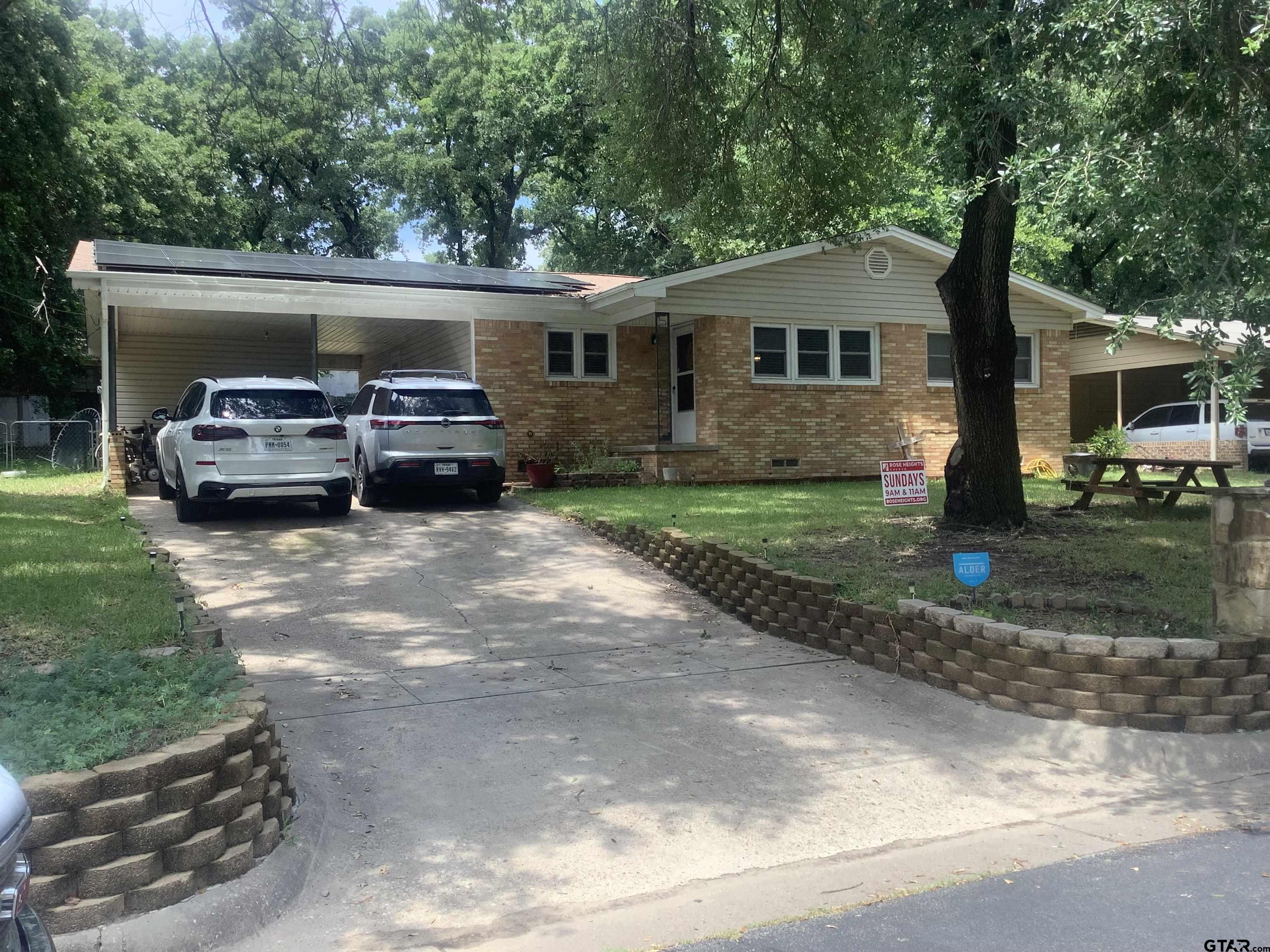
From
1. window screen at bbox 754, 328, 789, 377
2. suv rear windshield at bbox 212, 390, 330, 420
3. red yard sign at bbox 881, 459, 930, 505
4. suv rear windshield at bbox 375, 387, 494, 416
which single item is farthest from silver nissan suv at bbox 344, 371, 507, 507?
red yard sign at bbox 881, 459, 930, 505

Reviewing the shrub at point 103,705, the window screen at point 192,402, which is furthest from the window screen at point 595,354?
the shrub at point 103,705

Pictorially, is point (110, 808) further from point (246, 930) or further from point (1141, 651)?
point (1141, 651)

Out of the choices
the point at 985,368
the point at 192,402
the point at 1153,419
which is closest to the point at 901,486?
the point at 985,368

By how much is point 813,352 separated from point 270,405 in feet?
34.0

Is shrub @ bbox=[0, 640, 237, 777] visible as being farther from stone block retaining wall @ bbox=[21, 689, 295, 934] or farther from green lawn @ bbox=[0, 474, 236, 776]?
stone block retaining wall @ bbox=[21, 689, 295, 934]

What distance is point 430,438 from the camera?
43.6 ft

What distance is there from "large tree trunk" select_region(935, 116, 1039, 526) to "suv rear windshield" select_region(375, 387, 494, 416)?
6.38m

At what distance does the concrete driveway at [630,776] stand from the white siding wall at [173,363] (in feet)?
49.5

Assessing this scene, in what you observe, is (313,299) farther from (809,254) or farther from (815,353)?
(815,353)

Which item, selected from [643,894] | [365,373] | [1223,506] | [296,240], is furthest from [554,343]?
[296,240]

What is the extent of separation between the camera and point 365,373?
25688mm

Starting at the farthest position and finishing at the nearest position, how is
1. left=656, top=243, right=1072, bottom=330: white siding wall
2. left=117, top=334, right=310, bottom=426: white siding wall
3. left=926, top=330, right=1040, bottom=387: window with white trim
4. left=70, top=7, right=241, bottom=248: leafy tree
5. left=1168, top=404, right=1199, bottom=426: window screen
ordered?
left=70, top=7, right=241, bottom=248: leafy tree
left=1168, top=404, right=1199, bottom=426: window screen
left=117, top=334, right=310, bottom=426: white siding wall
left=926, top=330, right=1040, bottom=387: window with white trim
left=656, top=243, right=1072, bottom=330: white siding wall

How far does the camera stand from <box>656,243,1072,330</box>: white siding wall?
17406mm

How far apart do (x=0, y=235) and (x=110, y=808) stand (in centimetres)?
2684
